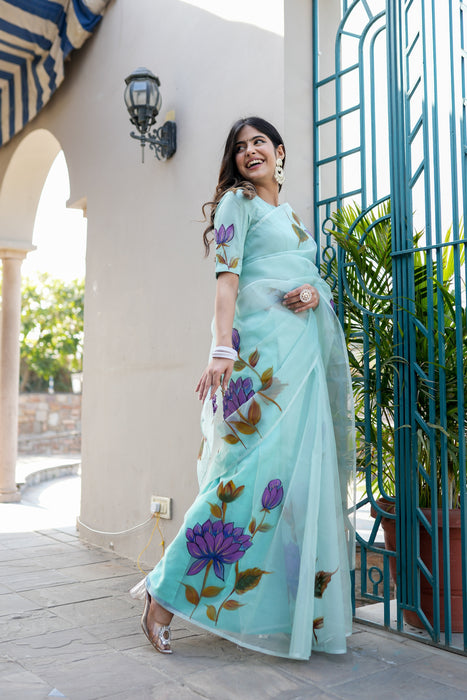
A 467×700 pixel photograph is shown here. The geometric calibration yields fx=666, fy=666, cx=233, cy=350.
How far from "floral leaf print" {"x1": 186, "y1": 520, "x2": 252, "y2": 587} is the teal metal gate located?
0.56 metres

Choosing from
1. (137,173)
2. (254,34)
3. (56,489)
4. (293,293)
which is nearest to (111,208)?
(137,173)

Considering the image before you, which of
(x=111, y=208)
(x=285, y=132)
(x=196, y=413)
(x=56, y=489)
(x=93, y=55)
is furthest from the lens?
(x=56, y=489)

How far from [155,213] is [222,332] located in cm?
161

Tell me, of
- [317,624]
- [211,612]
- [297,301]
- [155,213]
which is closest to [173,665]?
[211,612]

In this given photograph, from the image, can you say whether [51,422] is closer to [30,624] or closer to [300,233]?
[30,624]

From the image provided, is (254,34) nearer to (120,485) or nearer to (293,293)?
(293,293)

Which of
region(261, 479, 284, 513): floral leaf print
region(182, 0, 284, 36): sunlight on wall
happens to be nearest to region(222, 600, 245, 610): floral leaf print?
region(261, 479, 284, 513): floral leaf print

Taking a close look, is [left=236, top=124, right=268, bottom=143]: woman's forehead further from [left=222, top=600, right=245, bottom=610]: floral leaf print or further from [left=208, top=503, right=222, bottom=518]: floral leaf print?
[left=222, top=600, right=245, bottom=610]: floral leaf print

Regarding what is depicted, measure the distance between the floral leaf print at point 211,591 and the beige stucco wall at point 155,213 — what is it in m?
1.07

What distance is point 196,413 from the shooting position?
9.92 ft

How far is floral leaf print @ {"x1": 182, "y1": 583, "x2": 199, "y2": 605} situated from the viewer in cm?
192

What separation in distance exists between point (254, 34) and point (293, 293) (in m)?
1.34

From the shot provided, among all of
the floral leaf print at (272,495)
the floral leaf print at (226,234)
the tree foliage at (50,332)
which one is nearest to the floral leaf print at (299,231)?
the floral leaf print at (226,234)

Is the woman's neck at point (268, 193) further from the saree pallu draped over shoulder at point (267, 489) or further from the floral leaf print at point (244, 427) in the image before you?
the floral leaf print at point (244, 427)
